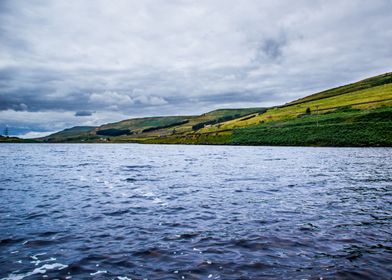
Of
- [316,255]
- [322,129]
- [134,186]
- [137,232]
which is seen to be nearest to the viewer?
[316,255]

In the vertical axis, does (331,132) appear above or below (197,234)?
above

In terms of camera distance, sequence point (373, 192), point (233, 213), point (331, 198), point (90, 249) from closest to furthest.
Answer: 1. point (90, 249)
2. point (233, 213)
3. point (331, 198)
4. point (373, 192)

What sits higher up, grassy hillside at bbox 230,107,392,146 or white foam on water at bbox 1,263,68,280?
grassy hillside at bbox 230,107,392,146

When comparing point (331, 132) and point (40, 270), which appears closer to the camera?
point (40, 270)

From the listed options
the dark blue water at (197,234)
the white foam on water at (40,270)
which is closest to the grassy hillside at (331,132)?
the dark blue water at (197,234)

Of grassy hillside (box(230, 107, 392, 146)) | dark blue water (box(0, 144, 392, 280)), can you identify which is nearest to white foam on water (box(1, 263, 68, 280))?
dark blue water (box(0, 144, 392, 280))

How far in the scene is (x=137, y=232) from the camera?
13.8m

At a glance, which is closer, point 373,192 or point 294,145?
point 373,192

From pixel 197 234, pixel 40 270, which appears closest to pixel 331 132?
pixel 197 234

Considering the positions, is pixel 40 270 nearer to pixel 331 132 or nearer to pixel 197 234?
pixel 197 234

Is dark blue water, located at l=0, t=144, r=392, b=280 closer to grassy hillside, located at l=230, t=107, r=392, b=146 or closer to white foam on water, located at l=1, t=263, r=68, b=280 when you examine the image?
white foam on water, located at l=1, t=263, r=68, b=280

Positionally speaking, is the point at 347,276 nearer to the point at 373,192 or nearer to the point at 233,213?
the point at 233,213

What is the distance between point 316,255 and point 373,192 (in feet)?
50.5

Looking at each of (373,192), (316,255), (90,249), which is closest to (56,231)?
(90,249)
